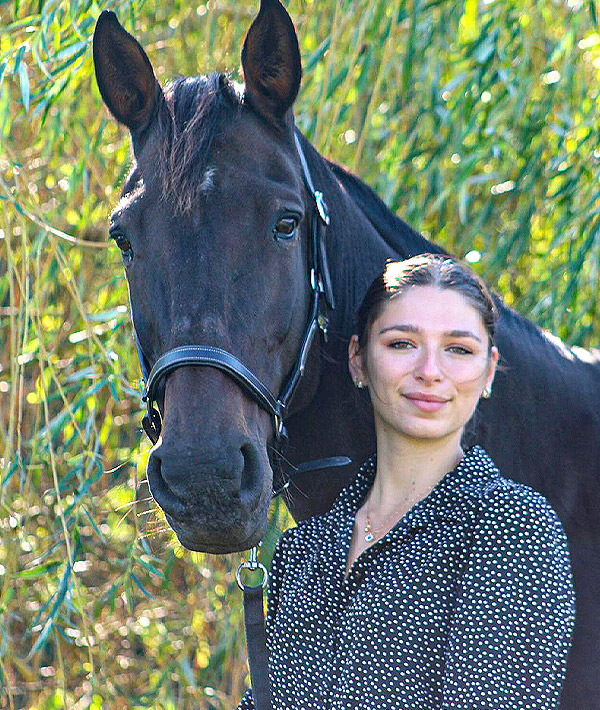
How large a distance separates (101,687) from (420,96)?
7.42ft

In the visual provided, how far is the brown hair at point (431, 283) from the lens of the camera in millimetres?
A: 1558

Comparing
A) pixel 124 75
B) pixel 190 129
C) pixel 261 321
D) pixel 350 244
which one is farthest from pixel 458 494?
pixel 124 75

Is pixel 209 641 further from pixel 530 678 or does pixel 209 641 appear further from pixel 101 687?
pixel 530 678

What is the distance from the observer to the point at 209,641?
3.77m

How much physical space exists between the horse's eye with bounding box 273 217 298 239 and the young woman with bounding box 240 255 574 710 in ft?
0.61

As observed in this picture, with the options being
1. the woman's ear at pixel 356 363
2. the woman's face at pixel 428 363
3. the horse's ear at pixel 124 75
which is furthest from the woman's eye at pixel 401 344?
the horse's ear at pixel 124 75

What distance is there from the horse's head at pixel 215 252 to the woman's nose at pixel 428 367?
267mm

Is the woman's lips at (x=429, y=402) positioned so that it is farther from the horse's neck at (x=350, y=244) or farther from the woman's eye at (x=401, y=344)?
the horse's neck at (x=350, y=244)

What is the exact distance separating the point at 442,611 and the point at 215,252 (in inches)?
26.8

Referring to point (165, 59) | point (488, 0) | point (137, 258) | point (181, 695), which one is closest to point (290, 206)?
point (137, 258)

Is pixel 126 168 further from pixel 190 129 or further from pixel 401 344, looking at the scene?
pixel 401 344

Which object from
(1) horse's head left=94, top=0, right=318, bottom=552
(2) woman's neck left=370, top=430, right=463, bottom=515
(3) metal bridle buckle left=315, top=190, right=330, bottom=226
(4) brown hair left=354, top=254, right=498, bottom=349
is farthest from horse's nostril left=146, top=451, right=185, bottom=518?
(3) metal bridle buckle left=315, top=190, right=330, bottom=226

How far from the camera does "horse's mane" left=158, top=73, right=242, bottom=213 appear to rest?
59.9 inches

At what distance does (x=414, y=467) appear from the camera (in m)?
1.53
